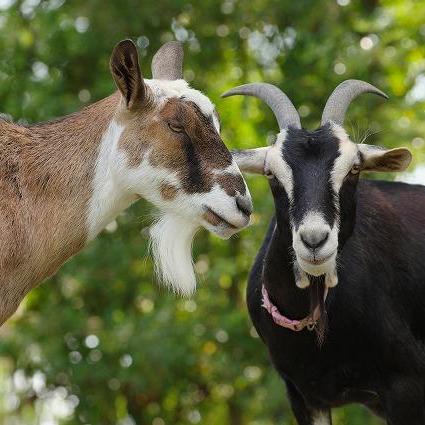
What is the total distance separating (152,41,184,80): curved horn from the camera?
6.76m

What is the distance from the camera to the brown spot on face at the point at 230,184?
233 inches

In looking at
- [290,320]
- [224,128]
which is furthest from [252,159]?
[224,128]

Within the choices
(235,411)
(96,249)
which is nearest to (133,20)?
(96,249)

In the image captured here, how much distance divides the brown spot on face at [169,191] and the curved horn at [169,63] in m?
0.90

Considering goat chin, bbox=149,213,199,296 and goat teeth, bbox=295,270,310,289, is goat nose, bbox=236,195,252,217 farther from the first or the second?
goat teeth, bbox=295,270,310,289

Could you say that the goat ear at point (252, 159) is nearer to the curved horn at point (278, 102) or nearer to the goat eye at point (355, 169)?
the curved horn at point (278, 102)

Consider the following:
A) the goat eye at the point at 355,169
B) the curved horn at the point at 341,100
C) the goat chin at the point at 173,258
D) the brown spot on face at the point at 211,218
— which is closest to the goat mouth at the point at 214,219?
the brown spot on face at the point at 211,218

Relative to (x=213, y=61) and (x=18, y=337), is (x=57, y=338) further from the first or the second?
(x=213, y=61)

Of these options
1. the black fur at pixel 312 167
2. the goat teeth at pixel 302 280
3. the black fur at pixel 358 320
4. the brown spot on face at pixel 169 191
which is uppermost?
the brown spot on face at pixel 169 191

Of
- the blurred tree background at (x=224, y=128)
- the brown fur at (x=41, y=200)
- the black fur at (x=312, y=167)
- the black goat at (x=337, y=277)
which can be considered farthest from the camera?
the blurred tree background at (x=224, y=128)

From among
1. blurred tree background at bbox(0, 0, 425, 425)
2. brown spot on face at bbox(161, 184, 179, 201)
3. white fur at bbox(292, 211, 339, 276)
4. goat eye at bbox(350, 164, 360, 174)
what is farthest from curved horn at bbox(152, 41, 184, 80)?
blurred tree background at bbox(0, 0, 425, 425)

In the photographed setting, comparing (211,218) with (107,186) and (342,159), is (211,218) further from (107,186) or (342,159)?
(342,159)

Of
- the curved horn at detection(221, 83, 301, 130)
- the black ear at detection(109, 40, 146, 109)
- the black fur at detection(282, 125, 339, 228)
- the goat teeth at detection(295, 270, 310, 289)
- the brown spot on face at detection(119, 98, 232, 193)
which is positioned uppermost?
the black ear at detection(109, 40, 146, 109)

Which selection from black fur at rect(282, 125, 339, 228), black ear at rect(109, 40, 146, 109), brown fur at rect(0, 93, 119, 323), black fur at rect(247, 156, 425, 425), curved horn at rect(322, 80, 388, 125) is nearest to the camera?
black ear at rect(109, 40, 146, 109)
